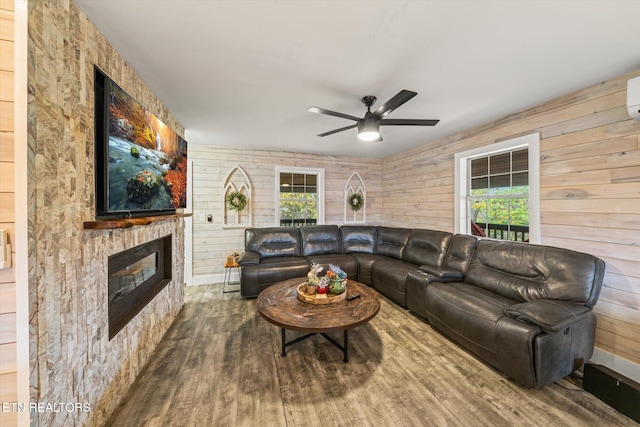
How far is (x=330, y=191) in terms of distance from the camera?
5.17m

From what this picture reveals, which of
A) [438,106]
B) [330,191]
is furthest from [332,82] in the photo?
[330,191]

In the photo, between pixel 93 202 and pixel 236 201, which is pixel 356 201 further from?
pixel 93 202

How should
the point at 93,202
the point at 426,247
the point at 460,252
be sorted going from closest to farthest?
the point at 93,202, the point at 460,252, the point at 426,247

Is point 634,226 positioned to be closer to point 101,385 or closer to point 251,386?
point 251,386

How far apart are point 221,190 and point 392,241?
3387 millimetres

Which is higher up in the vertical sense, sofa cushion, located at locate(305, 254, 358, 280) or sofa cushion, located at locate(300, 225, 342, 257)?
sofa cushion, located at locate(300, 225, 342, 257)

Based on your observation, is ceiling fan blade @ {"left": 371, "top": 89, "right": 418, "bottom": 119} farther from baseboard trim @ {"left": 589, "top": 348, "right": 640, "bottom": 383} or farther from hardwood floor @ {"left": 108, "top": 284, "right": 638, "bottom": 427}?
baseboard trim @ {"left": 589, "top": 348, "right": 640, "bottom": 383}

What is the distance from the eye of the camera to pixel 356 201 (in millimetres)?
5234

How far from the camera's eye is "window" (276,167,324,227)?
190 inches

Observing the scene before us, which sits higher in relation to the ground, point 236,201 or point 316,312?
point 236,201

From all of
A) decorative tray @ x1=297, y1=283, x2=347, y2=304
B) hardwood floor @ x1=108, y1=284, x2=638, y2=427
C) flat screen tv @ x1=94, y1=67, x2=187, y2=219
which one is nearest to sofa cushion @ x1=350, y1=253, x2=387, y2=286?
hardwood floor @ x1=108, y1=284, x2=638, y2=427

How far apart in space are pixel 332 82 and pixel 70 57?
67.4 inches

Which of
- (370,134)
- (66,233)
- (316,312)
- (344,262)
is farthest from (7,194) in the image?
(344,262)

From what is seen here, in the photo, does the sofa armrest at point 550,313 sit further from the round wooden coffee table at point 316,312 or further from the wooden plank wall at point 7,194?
the wooden plank wall at point 7,194
